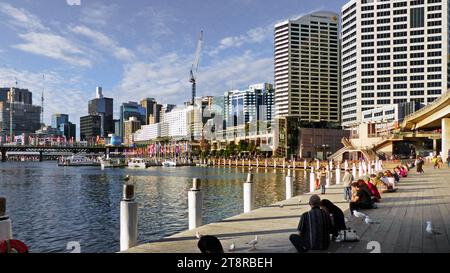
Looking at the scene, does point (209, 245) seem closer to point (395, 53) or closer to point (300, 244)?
Answer: point (300, 244)

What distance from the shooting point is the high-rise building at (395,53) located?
16838 centimetres

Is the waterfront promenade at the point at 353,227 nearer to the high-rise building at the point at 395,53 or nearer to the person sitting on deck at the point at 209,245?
the person sitting on deck at the point at 209,245

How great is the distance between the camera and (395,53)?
577 feet

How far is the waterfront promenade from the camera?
32.7ft

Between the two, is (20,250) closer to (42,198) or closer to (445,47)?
(42,198)

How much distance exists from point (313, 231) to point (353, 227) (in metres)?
4.16

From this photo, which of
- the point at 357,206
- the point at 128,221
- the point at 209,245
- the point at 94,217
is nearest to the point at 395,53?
the point at 94,217

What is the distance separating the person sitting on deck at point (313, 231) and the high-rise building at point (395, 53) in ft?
584

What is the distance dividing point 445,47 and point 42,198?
177678 mm

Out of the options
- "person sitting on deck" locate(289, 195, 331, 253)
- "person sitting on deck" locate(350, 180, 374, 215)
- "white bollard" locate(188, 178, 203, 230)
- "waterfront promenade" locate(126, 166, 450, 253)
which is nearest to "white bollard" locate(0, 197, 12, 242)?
"waterfront promenade" locate(126, 166, 450, 253)

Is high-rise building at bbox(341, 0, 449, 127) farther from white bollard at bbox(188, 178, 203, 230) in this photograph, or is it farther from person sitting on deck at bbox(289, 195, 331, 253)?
person sitting on deck at bbox(289, 195, 331, 253)
